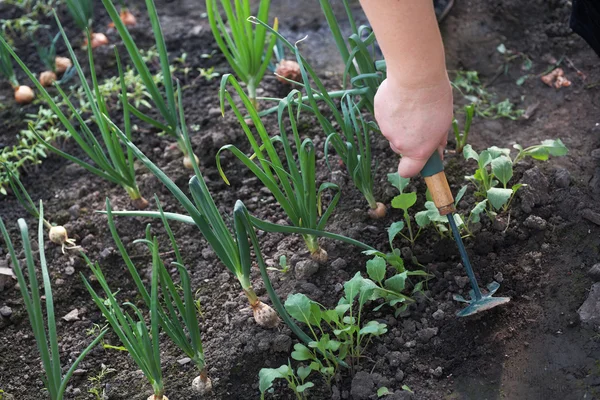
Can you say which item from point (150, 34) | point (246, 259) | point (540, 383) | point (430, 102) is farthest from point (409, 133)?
point (150, 34)

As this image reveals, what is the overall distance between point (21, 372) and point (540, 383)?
51.6 inches

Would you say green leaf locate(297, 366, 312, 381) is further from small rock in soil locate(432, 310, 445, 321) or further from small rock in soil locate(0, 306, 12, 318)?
small rock in soil locate(0, 306, 12, 318)

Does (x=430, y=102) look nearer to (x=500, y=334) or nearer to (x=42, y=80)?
(x=500, y=334)

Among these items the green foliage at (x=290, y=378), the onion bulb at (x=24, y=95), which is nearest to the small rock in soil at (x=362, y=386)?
the green foliage at (x=290, y=378)

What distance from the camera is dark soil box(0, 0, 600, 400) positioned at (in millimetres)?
1704

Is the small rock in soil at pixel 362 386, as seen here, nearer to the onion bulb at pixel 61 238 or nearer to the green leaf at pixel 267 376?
the green leaf at pixel 267 376

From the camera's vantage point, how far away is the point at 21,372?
1.93 m

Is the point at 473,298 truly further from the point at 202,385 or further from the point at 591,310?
the point at 202,385

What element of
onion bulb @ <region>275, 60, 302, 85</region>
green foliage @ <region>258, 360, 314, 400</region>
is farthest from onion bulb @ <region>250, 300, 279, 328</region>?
onion bulb @ <region>275, 60, 302, 85</region>

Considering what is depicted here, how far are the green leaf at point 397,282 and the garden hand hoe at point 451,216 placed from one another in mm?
135

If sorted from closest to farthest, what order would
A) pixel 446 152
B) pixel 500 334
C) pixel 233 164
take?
pixel 500 334
pixel 446 152
pixel 233 164

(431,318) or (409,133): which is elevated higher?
(409,133)

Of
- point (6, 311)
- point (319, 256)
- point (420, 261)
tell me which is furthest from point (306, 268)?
point (6, 311)

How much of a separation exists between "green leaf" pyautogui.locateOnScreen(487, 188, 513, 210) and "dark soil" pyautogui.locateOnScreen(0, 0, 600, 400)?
12 cm
